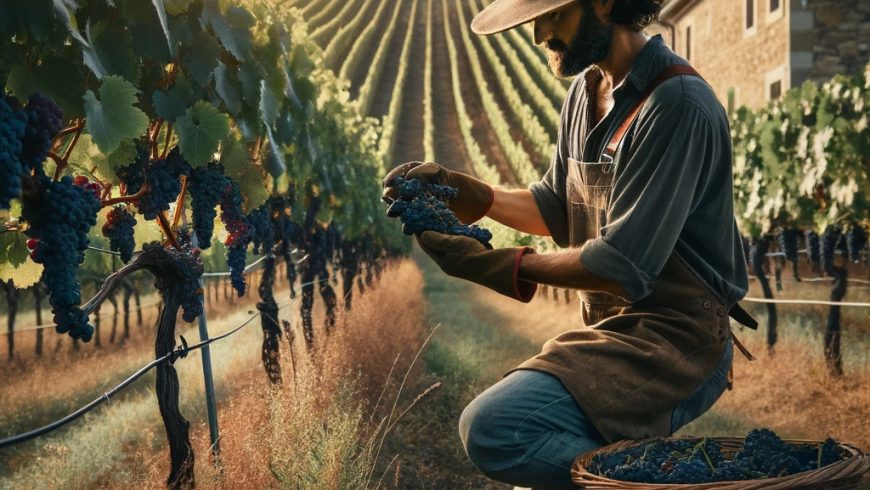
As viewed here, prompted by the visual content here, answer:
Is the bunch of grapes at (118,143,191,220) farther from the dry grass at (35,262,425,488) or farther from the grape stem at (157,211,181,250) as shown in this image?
the dry grass at (35,262,425,488)

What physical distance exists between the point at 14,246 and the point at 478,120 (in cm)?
4437

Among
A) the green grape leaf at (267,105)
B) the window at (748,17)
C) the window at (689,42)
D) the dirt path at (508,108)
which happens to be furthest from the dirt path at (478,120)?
the green grape leaf at (267,105)

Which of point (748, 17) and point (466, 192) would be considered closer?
point (466, 192)

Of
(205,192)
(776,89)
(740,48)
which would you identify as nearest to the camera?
(205,192)

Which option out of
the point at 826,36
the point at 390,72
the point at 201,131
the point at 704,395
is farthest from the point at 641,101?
the point at 390,72

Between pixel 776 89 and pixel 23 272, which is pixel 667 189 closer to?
pixel 23 272

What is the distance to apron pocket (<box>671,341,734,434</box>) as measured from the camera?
105 inches

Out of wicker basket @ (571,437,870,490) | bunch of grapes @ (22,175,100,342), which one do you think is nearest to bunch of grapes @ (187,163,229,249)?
bunch of grapes @ (22,175,100,342)

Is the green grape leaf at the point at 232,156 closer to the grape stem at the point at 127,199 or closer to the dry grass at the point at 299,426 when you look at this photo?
the grape stem at the point at 127,199

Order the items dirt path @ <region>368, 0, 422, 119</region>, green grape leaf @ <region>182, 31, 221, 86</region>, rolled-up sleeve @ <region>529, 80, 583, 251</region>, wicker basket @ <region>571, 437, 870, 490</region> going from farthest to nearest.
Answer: dirt path @ <region>368, 0, 422, 119</region> < green grape leaf @ <region>182, 31, 221, 86</region> < rolled-up sleeve @ <region>529, 80, 583, 251</region> < wicker basket @ <region>571, 437, 870, 490</region>

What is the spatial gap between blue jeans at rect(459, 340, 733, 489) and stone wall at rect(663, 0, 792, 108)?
1402 cm

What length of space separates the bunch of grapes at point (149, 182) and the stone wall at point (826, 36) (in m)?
13.6

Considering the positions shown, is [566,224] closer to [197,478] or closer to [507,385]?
[507,385]

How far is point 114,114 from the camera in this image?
2.71 m
